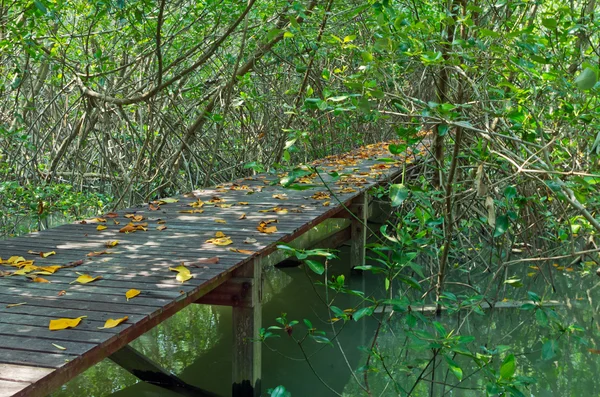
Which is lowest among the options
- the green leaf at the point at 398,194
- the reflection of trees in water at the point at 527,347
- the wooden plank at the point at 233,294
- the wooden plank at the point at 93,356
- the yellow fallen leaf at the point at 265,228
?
the reflection of trees in water at the point at 527,347

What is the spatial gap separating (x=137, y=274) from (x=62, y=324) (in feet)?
2.19

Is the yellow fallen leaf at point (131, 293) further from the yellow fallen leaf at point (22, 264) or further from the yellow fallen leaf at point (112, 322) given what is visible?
the yellow fallen leaf at point (22, 264)

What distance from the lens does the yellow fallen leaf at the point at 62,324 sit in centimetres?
214

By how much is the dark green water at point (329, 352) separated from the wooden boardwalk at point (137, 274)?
18.0 inches

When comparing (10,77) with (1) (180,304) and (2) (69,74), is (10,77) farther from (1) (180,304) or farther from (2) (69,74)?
(1) (180,304)

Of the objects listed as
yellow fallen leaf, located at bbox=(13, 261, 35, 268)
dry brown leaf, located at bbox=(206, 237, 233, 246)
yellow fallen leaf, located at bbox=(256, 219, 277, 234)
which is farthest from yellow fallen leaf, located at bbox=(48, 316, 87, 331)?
yellow fallen leaf, located at bbox=(256, 219, 277, 234)

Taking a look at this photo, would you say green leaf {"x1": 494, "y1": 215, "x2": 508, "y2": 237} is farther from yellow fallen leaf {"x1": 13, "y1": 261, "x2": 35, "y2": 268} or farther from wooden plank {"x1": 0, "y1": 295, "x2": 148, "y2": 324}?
yellow fallen leaf {"x1": 13, "y1": 261, "x2": 35, "y2": 268}

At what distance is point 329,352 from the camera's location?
445cm

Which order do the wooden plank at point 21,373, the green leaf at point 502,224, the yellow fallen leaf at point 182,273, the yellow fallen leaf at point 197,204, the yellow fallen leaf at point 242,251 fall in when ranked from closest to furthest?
the wooden plank at point 21,373, the green leaf at point 502,224, the yellow fallen leaf at point 182,273, the yellow fallen leaf at point 242,251, the yellow fallen leaf at point 197,204

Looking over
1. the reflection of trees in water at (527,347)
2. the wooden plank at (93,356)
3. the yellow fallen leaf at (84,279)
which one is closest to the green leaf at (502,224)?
the reflection of trees in water at (527,347)

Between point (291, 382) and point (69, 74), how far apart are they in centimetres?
457

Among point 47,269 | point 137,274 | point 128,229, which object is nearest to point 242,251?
point 137,274

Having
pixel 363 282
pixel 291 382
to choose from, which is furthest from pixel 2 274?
pixel 363 282

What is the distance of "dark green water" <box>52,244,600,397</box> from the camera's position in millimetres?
3877
